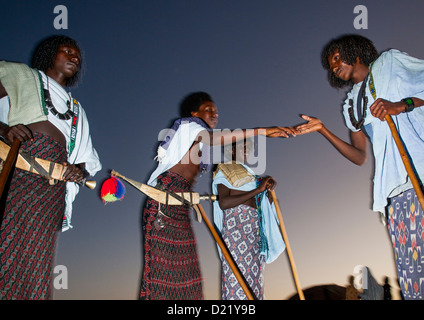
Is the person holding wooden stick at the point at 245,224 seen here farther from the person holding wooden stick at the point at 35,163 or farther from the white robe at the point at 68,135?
the person holding wooden stick at the point at 35,163

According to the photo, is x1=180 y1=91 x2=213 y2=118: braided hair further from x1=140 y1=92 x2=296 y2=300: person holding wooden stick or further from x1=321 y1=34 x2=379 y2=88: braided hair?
x1=321 y1=34 x2=379 y2=88: braided hair

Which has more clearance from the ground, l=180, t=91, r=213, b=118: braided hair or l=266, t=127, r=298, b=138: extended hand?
l=180, t=91, r=213, b=118: braided hair

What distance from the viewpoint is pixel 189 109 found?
389cm

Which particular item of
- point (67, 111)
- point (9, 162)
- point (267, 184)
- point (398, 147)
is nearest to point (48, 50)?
point (67, 111)

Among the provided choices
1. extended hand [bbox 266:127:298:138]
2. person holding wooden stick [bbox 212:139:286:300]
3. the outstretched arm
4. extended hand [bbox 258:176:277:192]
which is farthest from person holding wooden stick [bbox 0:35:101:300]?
the outstretched arm

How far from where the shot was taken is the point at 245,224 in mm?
4383

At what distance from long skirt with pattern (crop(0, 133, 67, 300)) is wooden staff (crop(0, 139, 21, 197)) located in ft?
0.53

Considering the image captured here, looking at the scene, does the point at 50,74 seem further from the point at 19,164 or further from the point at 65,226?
the point at 65,226

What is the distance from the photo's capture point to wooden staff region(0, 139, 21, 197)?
231cm

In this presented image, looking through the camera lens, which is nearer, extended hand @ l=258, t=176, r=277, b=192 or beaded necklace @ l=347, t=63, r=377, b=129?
beaded necklace @ l=347, t=63, r=377, b=129

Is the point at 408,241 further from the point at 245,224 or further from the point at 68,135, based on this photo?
the point at 68,135

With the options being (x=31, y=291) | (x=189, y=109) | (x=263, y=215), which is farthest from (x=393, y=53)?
(x=31, y=291)

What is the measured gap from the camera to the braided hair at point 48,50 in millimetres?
3293
